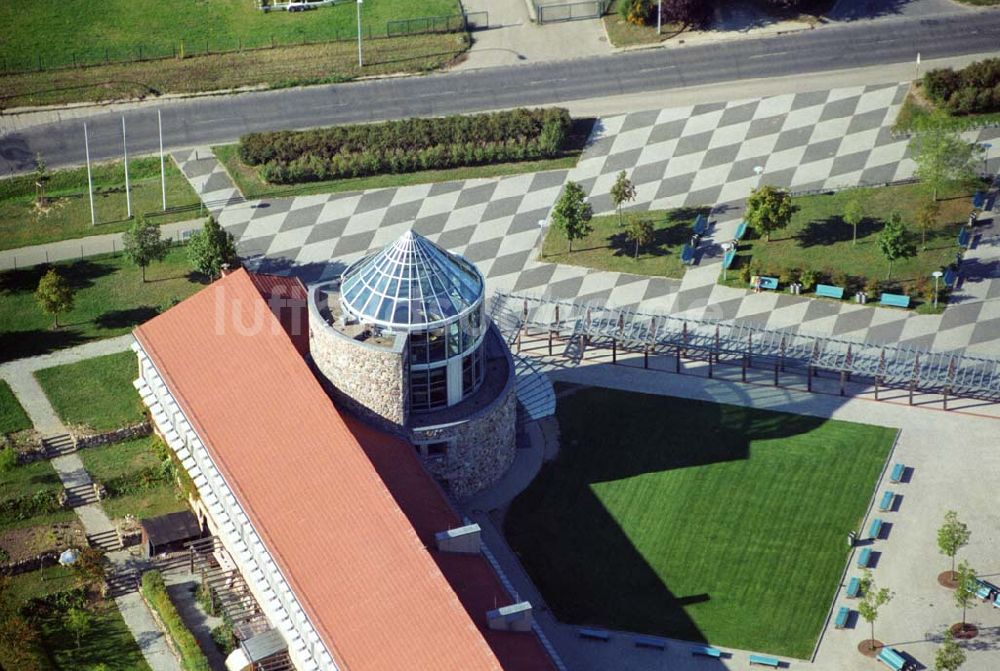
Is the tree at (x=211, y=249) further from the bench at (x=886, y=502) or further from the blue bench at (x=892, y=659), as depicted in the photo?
the blue bench at (x=892, y=659)

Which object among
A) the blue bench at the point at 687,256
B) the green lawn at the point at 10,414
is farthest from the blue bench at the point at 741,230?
the green lawn at the point at 10,414

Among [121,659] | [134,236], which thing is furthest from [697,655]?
[134,236]

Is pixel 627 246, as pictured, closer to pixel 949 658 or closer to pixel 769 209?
pixel 769 209

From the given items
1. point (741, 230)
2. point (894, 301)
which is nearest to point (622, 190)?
point (741, 230)

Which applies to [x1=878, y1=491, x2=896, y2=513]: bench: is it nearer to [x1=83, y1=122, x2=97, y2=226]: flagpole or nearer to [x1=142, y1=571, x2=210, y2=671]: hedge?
[x1=142, y1=571, x2=210, y2=671]: hedge

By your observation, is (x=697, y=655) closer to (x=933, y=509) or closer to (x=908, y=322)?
(x=933, y=509)

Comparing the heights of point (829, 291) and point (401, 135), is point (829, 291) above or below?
below

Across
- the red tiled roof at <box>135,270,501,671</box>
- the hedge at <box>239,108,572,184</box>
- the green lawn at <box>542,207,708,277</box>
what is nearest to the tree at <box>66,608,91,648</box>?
the red tiled roof at <box>135,270,501,671</box>
